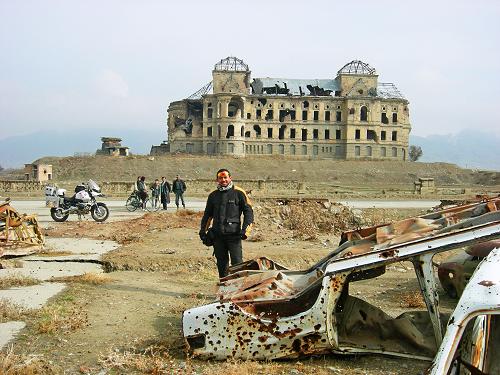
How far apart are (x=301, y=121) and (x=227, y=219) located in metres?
84.1

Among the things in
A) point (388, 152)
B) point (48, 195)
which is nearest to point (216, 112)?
point (388, 152)

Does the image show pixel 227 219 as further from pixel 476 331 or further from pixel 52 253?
pixel 52 253

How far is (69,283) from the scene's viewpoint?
31.0 feet

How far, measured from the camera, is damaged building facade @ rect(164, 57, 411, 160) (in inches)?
3494

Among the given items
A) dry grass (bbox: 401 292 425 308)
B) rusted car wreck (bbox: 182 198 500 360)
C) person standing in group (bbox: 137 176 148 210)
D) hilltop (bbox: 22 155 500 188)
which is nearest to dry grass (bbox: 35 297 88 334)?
rusted car wreck (bbox: 182 198 500 360)


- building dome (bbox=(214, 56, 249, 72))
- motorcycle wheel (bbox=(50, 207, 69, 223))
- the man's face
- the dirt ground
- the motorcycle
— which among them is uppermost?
building dome (bbox=(214, 56, 249, 72))

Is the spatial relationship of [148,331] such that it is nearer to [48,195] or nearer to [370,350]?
[370,350]

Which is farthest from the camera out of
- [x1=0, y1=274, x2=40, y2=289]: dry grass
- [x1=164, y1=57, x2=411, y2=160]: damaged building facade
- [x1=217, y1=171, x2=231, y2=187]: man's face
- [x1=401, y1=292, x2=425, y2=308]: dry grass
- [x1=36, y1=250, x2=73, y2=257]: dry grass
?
[x1=164, y1=57, x2=411, y2=160]: damaged building facade

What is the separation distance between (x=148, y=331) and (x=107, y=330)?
19.4 inches

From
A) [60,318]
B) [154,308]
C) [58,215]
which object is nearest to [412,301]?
[154,308]

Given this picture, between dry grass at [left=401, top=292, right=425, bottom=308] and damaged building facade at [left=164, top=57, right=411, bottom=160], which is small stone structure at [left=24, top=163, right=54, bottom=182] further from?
dry grass at [left=401, top=292, right=425, bottom=308]

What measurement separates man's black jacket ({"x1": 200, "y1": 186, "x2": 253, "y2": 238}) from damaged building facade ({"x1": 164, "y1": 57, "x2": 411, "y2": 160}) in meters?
79.2

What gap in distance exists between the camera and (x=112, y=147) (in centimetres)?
8600

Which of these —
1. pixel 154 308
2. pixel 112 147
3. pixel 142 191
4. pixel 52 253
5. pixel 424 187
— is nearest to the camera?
pixel 154 308
